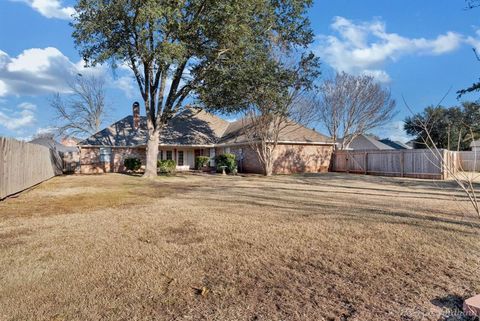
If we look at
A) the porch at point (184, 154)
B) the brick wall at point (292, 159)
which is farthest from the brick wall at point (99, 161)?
the brick wall at point (292, 159)

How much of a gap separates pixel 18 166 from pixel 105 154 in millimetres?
14782

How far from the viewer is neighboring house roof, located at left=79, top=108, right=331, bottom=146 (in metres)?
25.1

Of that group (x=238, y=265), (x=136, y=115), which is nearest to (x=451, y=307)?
(x=238, y=265)

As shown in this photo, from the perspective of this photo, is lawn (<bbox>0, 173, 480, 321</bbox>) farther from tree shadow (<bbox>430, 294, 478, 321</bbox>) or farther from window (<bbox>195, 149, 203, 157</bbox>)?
window (<bbox>195, 149, 203, 157</bbox>)

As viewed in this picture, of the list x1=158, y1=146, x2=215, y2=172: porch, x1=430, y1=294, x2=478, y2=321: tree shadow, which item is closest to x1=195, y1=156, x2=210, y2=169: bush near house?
x1=158, y1=146, x2=215, y2=172: porch

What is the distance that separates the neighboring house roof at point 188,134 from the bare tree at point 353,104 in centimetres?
467

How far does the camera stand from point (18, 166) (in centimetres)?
1141

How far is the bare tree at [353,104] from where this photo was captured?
91.9ft

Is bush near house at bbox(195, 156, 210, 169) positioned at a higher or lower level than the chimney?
lower

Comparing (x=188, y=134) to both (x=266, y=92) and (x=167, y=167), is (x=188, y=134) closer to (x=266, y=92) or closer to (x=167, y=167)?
(x=167, y=167)

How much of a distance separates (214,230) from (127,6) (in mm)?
11954

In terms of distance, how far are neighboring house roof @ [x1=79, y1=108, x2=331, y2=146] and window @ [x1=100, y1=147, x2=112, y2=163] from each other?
0.41 m

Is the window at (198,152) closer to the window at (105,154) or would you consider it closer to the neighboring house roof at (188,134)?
the neighboring house roof at (188,134)

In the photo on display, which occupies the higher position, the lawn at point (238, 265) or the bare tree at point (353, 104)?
the bare tree at point (353, 104)
